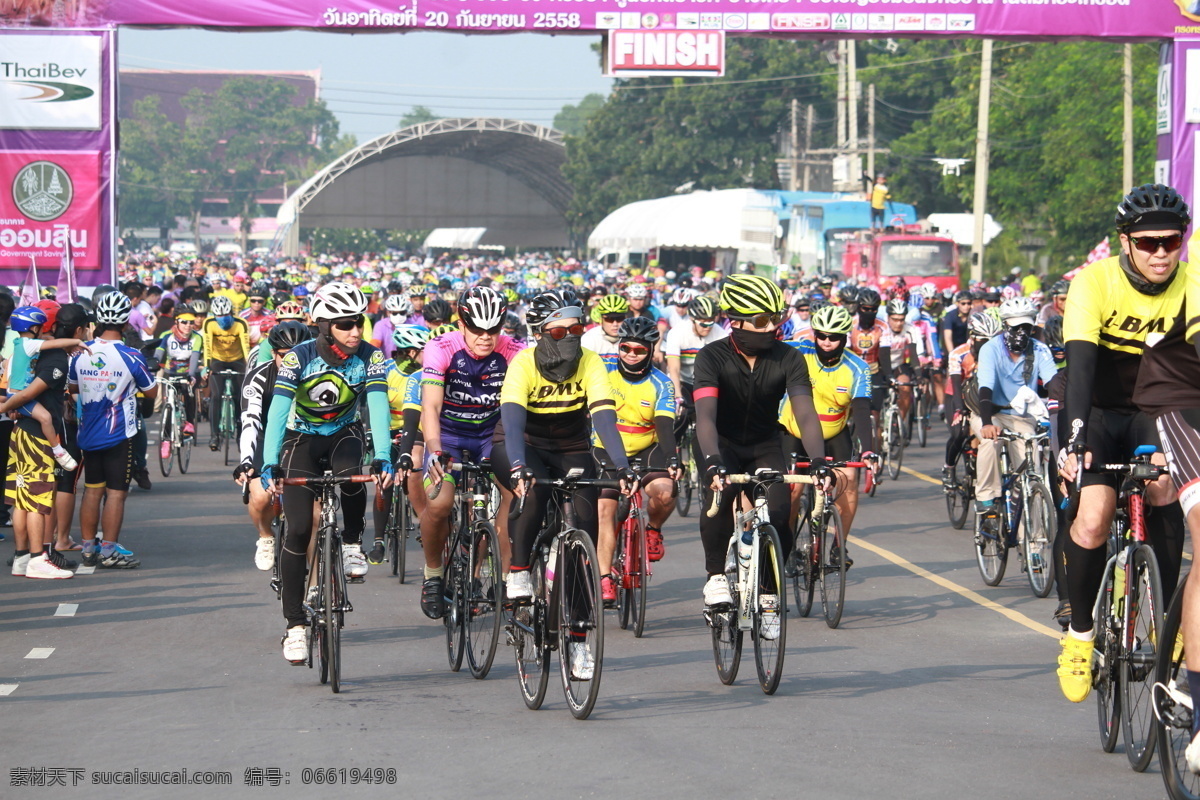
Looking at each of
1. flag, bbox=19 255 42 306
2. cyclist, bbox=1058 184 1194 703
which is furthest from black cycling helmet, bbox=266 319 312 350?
flag, bbox=19 255 42 306

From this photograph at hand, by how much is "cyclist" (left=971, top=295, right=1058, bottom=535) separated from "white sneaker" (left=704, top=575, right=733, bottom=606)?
14.1 ft

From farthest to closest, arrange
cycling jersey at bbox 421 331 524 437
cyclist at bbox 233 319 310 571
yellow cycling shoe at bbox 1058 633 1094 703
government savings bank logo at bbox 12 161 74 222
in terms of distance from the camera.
A: government savings bank logo at bbox 12 161 74 222 → cycling jersey at bbox 421 331 524 437 → cyclist at bbox 233 319 310 571 → yellow cycling shoe at bbox 1058 633 1094 703

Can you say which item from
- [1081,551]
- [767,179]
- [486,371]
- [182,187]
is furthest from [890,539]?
[182,187]

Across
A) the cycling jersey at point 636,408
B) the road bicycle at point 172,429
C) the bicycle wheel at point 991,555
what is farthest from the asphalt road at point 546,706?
the road bicycle at point 172,429

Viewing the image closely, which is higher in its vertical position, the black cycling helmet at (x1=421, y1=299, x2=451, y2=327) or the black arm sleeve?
the black cycling helmet at (x1=421, y1=299, x2=451, y2=327)

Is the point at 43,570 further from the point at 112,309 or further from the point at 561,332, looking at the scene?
the point at 561,332

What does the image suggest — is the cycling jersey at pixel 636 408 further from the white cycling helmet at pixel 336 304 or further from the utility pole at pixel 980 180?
the utility pole at pixel 980 180

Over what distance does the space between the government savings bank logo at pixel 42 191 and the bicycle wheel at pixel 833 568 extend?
12.1 metres

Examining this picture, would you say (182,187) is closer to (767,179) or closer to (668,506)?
(767,179)

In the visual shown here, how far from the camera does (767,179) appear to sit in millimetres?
87812

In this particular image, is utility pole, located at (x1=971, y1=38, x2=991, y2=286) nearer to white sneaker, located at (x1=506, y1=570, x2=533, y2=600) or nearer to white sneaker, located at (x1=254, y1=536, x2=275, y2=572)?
white sneaker, located at (x1=254, y1=536, x2=275, y2=572)

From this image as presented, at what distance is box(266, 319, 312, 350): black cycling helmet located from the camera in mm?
10875

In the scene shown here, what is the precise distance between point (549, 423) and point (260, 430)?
1.69 meters

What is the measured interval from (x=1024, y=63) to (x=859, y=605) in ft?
178
